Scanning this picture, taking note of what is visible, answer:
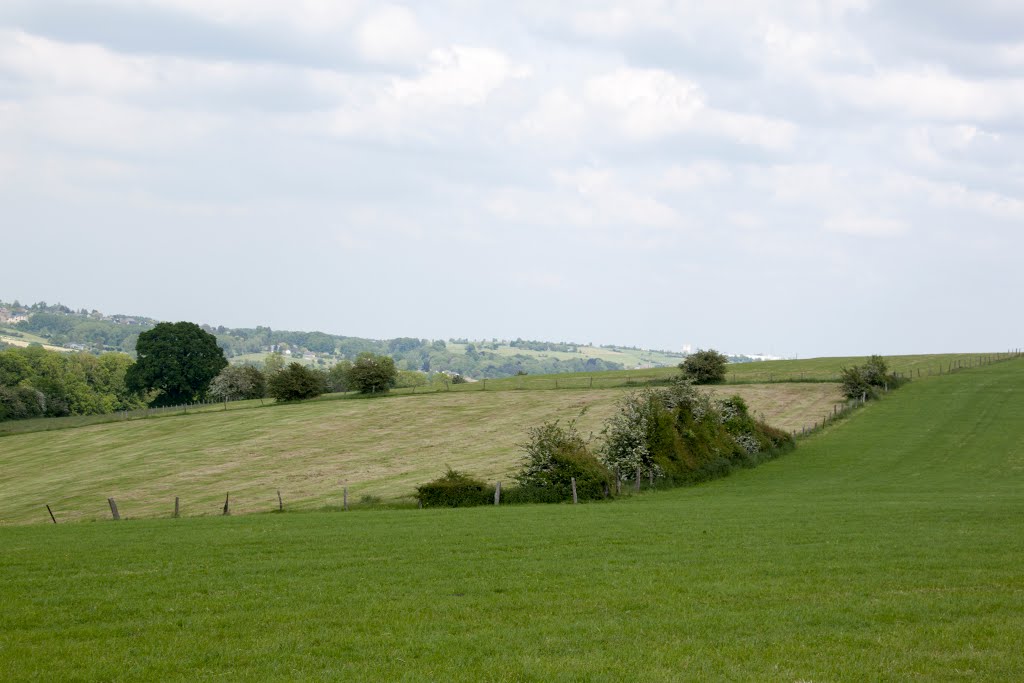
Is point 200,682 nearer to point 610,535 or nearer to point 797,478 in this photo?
point 610,535

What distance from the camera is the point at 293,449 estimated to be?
228 feet

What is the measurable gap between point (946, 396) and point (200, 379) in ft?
359

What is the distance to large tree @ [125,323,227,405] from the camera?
132375mm

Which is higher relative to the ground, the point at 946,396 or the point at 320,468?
the point at 946,396

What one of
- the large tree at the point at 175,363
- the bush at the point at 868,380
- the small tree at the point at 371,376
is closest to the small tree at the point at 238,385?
the large tree at the point at 175,363

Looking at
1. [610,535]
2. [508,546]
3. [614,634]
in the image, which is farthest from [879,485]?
[614,634]

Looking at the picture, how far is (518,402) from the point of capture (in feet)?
290

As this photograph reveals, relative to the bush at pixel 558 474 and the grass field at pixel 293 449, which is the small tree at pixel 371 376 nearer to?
the grass field at pixel 293 449

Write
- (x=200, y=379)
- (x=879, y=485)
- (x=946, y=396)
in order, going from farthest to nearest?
(x=200, y=379) → (x=946, y=396) → (x=879, y=485)

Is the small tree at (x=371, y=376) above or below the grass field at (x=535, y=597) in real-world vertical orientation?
above

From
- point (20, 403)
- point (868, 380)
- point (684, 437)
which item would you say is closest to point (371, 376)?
point (868, 380)

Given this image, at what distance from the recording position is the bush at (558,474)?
37.3 meters

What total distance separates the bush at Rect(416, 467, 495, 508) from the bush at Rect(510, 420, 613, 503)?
1.47 meters

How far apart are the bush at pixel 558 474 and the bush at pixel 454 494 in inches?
58.0
